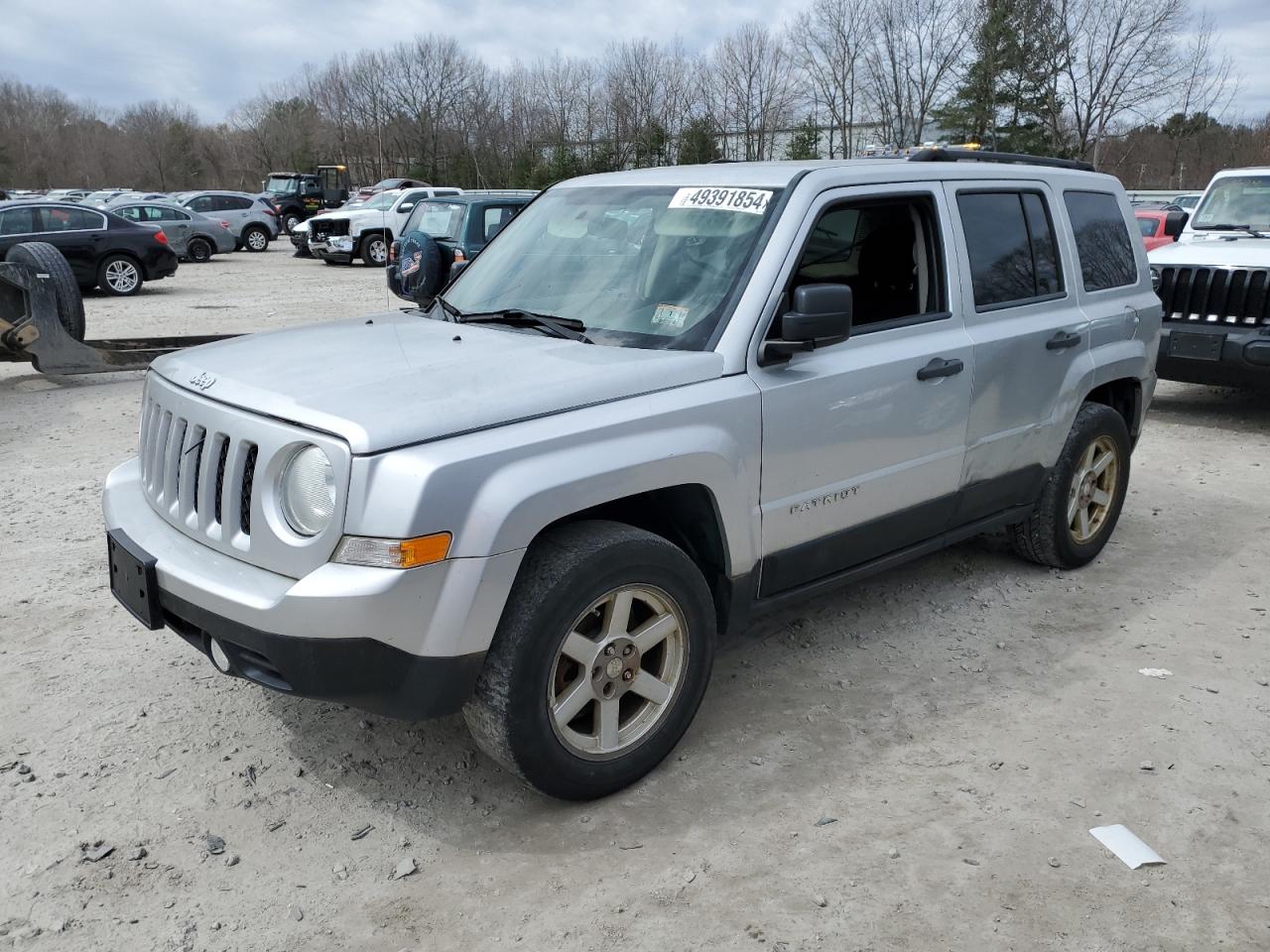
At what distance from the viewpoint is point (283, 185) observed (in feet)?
136

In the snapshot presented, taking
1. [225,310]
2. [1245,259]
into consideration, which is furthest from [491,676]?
[225,310]

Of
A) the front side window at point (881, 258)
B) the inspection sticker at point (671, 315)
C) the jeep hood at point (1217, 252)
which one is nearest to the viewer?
the inspection sticker at point (671, 315)

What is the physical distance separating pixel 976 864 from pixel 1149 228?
46.7 feet

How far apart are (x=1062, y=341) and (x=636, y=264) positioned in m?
2.11

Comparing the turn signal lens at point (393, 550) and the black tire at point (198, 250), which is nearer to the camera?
the turn signal lens at point (393, 550)

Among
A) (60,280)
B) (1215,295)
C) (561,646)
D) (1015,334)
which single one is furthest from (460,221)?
(561,646)

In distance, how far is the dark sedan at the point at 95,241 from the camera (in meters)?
16.7

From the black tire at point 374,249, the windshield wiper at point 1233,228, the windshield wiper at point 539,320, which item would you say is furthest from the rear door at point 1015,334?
the black tire at point 374,249

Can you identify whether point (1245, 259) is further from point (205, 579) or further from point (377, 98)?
point (377, 98)

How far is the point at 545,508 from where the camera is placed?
285 centimetres

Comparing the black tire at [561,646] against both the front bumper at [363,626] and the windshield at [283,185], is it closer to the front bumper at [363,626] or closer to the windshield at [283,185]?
the front bumper at [363,626]

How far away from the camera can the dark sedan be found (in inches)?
658

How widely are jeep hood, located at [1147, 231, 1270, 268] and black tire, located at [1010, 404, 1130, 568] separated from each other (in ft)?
12.6

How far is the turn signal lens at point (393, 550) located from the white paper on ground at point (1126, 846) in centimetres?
211
